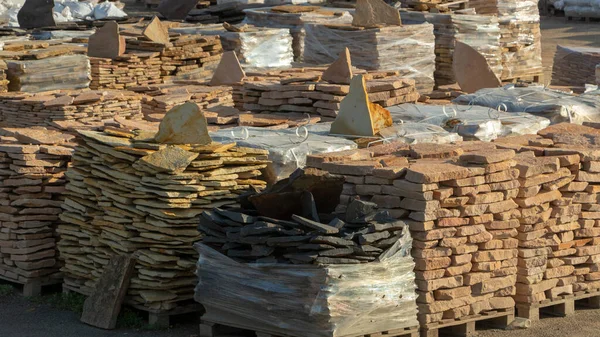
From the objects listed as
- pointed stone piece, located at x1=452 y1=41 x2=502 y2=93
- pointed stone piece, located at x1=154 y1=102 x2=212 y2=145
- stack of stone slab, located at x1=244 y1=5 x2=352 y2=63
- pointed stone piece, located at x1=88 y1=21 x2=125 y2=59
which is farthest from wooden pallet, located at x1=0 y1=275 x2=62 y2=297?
stack of stone slab, located at x1=244 y1=5 x2=352 y2=63

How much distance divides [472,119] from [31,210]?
4288 millimetres

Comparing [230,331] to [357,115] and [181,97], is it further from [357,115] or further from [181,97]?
[181,97]

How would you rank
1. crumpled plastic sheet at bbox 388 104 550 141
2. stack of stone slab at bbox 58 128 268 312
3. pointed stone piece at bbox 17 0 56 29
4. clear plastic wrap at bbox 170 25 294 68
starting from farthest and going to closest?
pointed stone piece at bbox 17 0 56 29 < clear plastic wrap at bbox 170 25 294 68 < crumpled plastic sheet at bbox 388 104 550 141 < stack of stone slab at bbox 58 128 268 312

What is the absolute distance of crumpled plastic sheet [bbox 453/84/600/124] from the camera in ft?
35.6

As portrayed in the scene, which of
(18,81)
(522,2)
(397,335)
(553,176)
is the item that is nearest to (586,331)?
(553,176)

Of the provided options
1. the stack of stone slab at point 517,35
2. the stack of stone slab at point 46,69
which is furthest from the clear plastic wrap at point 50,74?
the stack of stone slab at point 517,35

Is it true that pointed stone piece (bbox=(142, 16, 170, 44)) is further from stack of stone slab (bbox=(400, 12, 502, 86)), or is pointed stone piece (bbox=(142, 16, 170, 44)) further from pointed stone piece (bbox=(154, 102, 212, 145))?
pointed stone piece (bbox=(154, 102, 212, 145))

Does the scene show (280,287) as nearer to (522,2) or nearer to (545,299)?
(545,299)

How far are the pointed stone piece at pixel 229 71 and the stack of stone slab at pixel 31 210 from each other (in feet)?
15.4

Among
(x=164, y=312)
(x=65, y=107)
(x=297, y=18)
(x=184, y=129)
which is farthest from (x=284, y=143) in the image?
(x=297, y=18)

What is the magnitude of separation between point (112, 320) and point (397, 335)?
237cm

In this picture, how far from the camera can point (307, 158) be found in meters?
8.47

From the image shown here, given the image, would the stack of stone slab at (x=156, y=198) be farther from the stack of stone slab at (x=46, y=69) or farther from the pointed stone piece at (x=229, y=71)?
the stack of stone slab at (x=46, y=69)

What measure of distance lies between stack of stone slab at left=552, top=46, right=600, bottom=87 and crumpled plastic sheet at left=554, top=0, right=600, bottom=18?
13277 millimetres
